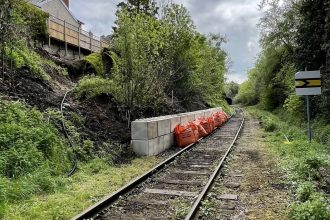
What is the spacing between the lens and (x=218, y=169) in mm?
9266

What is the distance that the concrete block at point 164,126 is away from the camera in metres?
12.7

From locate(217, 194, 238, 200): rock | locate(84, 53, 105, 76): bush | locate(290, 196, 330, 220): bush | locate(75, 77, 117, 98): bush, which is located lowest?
locate(217, 194, 238, 200): rock

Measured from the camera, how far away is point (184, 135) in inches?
570

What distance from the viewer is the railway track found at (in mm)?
5957

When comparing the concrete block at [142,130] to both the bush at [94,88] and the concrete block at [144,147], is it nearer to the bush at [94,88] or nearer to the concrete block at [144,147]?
the concrete block at [144,147]

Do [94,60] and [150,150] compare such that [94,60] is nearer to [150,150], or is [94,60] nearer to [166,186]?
[150,150]

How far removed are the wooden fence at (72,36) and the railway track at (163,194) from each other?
15.4 metres

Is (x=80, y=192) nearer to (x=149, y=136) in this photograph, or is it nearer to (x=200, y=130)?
(x=149, y=136)

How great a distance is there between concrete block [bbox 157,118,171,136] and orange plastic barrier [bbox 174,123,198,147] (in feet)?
1.98

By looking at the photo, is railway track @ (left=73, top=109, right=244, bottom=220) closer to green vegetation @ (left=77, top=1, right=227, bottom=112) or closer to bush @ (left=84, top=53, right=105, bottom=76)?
green vegetation @ (left=77, top=1, right=227, bottom=112)

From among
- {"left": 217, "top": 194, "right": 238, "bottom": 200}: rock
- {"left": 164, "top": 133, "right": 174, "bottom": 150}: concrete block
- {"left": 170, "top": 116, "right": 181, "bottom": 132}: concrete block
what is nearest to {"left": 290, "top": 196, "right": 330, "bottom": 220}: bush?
{"left": 217, "top": 194, "right": 238, "bottom": 200}: rock

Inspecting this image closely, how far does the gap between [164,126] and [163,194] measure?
6.14 meters

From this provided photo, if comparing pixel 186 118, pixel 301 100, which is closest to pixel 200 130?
pixel 186 118

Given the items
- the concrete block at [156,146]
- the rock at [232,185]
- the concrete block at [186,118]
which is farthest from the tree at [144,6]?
the rock at [232,185]
